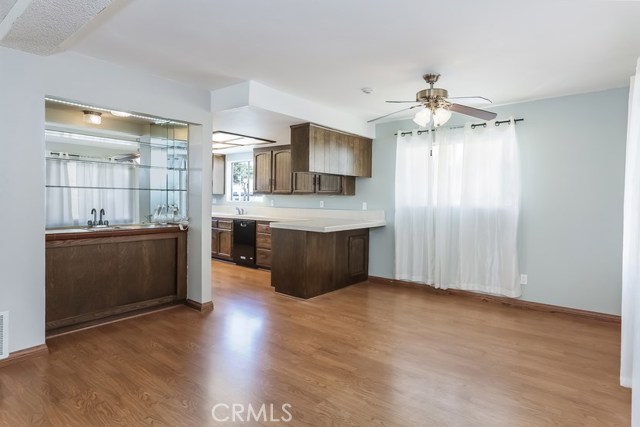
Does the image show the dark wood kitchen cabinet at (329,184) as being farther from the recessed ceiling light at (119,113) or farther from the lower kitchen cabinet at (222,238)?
the recessed ceiling light at (119,113)

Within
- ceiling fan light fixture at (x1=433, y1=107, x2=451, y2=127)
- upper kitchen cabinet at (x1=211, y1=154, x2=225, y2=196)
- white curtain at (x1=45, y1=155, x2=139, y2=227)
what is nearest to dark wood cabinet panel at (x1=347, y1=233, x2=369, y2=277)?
ceiling fan light fixture at (x1=433, y1=107, x2=451, y2=127)

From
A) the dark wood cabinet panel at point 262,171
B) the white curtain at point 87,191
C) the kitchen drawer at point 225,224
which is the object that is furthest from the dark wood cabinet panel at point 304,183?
the white curtain at point 87,191

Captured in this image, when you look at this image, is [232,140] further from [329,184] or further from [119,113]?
[119,113]

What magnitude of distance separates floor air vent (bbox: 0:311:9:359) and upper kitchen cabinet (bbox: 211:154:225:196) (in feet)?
16.8

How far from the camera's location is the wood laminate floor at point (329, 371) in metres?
2.08

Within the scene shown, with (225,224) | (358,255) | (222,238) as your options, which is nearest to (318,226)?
(358,255)

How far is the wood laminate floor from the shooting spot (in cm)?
208

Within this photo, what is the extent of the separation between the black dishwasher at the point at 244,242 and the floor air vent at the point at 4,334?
12.4 feet

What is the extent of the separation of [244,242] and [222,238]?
65 cm

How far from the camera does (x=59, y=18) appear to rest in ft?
7.00

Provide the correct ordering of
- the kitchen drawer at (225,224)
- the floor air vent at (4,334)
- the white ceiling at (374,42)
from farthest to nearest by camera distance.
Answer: the kitchen drawer at (225,224) → the floor air vent at (4,334) → the white ceiling at (374,42)

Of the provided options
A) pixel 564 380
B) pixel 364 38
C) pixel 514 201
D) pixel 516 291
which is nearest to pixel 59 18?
pixel 364 38

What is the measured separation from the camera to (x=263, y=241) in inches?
240

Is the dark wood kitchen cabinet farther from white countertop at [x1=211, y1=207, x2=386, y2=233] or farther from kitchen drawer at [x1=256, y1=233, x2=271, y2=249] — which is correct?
kitchen drawer at [x1=256, y1=233, x2=271, y2=249]
